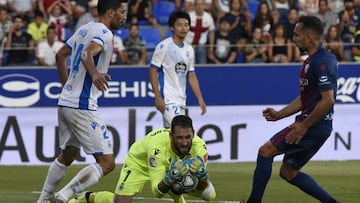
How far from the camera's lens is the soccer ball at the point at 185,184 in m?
9.41

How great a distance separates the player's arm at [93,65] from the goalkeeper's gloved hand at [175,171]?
111 centimetres

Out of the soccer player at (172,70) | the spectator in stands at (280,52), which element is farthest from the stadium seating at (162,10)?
the soccer player at (172,70)

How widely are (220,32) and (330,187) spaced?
22.2 ft

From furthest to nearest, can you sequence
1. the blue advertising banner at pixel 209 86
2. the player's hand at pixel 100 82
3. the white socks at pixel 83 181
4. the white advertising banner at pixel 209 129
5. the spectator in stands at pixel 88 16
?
the spectator in stands at pixel 88 16 → the blue advertising banner at pixel 209 86 → the white advertising banner at pixel 209 129 → the white socks at pixel 83 181 → the player's hand at pixel 100 82

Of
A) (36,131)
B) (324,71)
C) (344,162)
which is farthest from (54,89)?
(324,71)

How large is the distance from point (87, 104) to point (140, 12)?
10.4 meters

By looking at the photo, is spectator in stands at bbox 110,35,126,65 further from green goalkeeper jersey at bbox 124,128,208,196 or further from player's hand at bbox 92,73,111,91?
player's hand at bbox 92,73,111,91

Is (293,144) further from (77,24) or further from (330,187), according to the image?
(77,24)

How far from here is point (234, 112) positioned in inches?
704

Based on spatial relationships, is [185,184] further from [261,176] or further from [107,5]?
[107,5]

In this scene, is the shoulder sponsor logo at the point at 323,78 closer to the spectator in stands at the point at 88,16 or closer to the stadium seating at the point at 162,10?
the spectator in stands at the point at 88,16

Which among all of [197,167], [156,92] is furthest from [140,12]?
[197,167]

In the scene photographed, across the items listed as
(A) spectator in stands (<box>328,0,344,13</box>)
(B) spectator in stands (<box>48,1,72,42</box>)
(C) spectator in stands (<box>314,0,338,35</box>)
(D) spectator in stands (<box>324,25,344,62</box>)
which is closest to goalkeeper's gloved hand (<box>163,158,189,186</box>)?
(D) spectator in stands (<box>324,25,344,62</box>)

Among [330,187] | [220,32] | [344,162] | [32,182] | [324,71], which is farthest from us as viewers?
[220,32]
